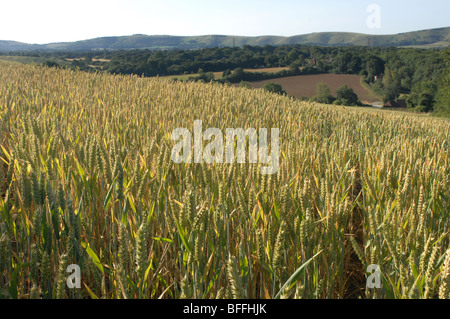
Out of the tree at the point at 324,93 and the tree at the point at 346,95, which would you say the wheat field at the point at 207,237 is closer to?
the tree at the point at 324,93

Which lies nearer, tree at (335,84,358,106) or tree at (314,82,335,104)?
tree at (314,82,335,104)

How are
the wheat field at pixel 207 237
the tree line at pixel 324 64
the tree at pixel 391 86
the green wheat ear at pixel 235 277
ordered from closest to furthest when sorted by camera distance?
the green wheat ear at pixel 235 277 < the wheat field at pixel 207 237 < the tree line at pixel 324 64 < the tree at pixel 391 86

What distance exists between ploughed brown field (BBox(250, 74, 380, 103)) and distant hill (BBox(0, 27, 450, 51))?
252 ft

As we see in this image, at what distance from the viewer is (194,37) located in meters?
192

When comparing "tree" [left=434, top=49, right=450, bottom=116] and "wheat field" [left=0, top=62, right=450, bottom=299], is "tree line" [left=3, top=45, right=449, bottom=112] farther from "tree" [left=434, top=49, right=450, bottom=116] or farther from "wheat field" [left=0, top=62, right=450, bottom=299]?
"wheat field" [left=0, top=62, right=450, bottom=299]

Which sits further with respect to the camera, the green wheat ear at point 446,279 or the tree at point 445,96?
the tree at point 445,96

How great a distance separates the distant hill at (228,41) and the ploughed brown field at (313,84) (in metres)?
Result: 76.7

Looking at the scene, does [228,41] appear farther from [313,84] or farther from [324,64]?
[313,84]

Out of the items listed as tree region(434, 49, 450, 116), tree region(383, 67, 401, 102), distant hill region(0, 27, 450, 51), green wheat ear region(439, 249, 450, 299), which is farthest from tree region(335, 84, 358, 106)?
distant hill region(0, 27, 450, 51)

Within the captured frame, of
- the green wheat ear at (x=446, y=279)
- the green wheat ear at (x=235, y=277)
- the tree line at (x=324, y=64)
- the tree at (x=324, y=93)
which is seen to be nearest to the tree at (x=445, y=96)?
the tree line at (x=324, y=64)

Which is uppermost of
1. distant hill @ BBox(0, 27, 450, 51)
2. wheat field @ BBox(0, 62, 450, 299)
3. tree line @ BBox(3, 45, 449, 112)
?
distant hill @ BBox(0, 27, 450, 51)

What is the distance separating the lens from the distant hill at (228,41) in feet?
447

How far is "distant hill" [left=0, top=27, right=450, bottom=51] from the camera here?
136 metres
